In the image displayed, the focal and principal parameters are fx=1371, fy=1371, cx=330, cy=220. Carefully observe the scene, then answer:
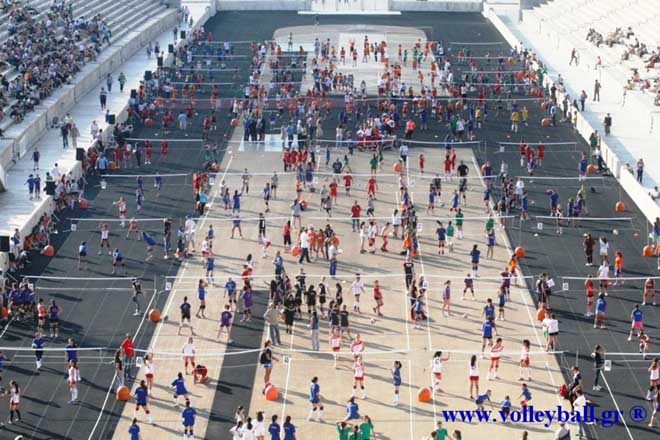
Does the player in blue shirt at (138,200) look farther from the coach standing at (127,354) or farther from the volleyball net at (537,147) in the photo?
the volleyball net at (537,147)

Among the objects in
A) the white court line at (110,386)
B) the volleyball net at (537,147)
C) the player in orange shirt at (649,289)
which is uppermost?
the player in orange shirt at (649,289)

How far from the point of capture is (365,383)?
1515 inches

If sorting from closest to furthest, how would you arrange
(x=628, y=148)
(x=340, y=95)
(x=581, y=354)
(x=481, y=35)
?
1. (x=581, y=354)
2. (x=628, y=148)
3. (x=340, y=95)
4. (x=481, y=35)

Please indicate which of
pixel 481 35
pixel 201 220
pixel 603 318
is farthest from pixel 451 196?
pixel 481 35

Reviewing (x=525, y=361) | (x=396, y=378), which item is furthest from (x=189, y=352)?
(x=525, y=361)

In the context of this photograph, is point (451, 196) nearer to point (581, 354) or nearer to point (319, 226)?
Answer: point (319, 226)

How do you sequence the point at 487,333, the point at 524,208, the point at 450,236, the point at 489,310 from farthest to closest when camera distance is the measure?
the point at 524,208
the point at 450,236
the point at 489,310
the point at 487,333

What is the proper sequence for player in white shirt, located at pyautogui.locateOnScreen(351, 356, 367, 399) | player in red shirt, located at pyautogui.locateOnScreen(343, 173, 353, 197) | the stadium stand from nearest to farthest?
1. player in white shirt, located at pyautogui.locateOnScreen(351, 356, 367, 399)
2. player in red shirt, located at pyautogui.locateOnScreen(343, 173, 353, 197)
3. the stadium stand

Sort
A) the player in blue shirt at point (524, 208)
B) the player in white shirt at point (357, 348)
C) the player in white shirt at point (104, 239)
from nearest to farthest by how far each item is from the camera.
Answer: the player in white shirt at point (357, 348) < the player in white shirt at point (104, 239) < the player in blue shirt at point (524, 208)

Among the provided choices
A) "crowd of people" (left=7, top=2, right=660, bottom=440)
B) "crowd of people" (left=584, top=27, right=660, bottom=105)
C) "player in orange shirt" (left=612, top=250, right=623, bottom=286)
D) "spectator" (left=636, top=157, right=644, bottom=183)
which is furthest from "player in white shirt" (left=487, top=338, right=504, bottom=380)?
"crowd of people" (left=584, top=27, right=660, bottom=105)

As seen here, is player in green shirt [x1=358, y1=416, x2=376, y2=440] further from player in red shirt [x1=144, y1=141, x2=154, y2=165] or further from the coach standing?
player in red shirt [x1=144, y1=141, x2=154, y2=165]

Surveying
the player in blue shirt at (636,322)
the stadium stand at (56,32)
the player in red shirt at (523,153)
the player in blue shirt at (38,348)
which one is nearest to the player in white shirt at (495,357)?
the player in blue shirt at (636,322)

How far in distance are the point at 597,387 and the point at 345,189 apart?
22005mm

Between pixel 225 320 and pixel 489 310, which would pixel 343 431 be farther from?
pixel 489 310
